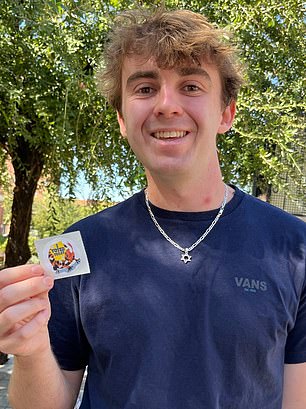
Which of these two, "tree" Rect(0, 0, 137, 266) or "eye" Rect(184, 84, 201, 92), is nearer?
"eye" Rect(184, 84, 201, 92)

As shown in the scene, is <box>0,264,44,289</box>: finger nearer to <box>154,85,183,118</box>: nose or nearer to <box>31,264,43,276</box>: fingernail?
A: <box>31,264,43,276</box>: fingernail

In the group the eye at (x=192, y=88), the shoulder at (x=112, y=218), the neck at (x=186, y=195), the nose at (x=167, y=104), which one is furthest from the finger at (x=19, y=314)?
the eye at (x=192, y=88)

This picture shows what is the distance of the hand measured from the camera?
100 centimetres

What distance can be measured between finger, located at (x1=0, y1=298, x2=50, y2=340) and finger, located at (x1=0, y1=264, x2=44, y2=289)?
0.05 m

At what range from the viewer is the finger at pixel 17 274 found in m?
1.02

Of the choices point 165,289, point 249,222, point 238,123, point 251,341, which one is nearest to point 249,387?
point 251,341

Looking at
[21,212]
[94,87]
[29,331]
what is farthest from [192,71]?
[21,212]

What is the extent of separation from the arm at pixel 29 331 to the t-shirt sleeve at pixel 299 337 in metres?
0.63

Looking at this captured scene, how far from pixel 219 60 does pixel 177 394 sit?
3.05ft

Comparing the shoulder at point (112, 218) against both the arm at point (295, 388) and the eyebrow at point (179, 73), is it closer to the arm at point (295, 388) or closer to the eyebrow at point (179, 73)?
the eyebrow at point (179, 73)

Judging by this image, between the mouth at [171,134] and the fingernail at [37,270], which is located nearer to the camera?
the fingernail at [37,270]

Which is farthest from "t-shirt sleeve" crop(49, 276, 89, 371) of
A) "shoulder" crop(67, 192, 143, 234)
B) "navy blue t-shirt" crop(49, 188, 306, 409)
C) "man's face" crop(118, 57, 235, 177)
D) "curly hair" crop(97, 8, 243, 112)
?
"curly hair" crop(97, 8, 243, 112)

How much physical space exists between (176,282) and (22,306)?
40 centimetres

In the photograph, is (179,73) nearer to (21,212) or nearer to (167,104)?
(167,104)
